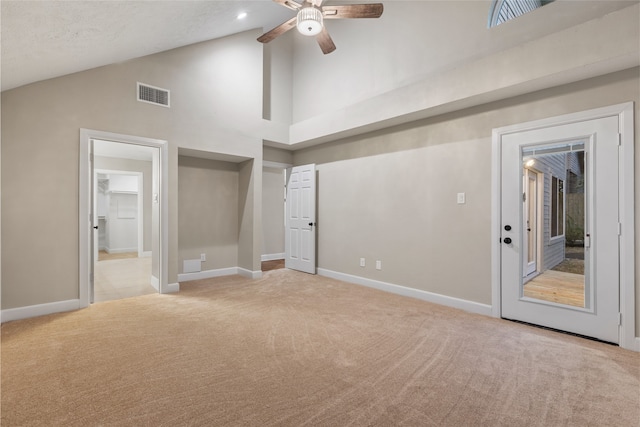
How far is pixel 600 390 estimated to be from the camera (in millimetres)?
1992

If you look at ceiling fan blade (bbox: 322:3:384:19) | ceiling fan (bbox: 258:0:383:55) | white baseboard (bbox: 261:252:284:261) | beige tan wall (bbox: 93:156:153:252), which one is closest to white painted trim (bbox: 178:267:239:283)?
white baseboard (bbox: 261:252:284:261)

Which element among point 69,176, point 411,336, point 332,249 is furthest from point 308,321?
point 69,176

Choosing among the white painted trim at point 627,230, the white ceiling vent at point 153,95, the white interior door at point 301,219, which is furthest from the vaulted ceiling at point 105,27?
the white interior door at point 301,219

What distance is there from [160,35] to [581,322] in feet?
17.3

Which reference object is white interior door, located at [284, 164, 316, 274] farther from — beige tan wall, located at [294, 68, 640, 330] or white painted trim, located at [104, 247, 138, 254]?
white painted trim, located at [104, 247, 138, 254]

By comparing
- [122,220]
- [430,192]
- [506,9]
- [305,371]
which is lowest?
[305,371]

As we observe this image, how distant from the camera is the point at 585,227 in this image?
2.87 meters

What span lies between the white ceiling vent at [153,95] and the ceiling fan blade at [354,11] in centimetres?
261

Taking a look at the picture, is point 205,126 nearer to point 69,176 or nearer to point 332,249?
point 69,176

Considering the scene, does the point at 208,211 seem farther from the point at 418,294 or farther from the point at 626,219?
the point at 626,219

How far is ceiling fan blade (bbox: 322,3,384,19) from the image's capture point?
8.95 ft

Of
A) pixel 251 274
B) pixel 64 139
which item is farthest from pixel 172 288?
pixel 64 139

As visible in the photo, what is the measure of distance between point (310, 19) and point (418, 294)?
3.50m

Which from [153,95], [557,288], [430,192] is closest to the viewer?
[557,288]
